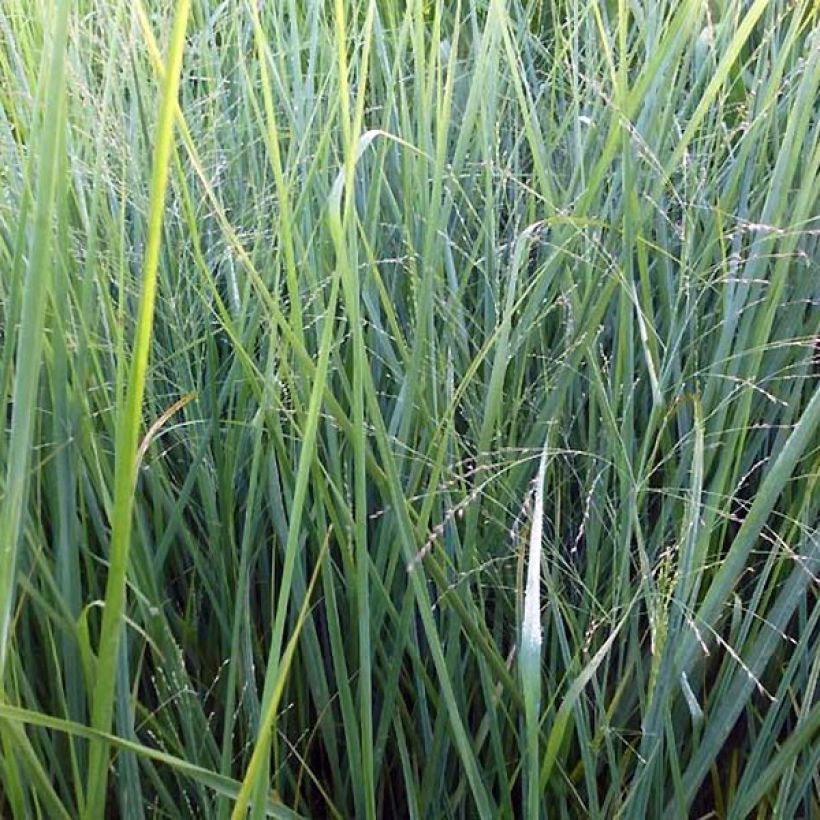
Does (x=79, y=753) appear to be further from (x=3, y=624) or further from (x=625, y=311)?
(x=625, y=311)

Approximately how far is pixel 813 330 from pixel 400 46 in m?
0.38

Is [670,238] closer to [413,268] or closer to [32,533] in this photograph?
[413,268]

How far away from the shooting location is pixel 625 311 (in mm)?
723

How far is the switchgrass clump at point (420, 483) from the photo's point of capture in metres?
0.60

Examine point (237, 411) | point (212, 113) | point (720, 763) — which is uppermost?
point (212, 113)

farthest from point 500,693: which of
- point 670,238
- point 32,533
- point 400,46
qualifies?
point 400,46

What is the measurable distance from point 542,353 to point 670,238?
0.16 m

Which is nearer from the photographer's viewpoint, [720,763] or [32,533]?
[32,533]

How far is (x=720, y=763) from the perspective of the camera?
74 centimetres

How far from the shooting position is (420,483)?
74 cm

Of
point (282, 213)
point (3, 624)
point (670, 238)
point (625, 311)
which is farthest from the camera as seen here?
point (670, 238)

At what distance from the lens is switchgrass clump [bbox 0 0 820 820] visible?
1.97 feet

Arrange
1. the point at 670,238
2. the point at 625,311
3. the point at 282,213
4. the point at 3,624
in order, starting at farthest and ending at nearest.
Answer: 1. the point at 670,238
2. the point at 625,311
3. the point at 282,213
4. the point at 3,624

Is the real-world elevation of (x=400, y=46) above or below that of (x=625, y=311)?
above
